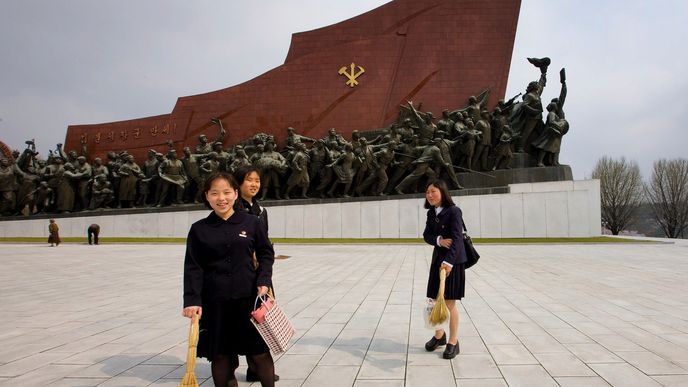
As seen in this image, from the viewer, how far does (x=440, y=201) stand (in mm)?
3381

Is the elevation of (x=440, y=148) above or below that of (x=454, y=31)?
below

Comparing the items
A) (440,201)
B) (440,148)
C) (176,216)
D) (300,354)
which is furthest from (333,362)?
(176,216)

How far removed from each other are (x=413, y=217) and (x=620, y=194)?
22.2 metres

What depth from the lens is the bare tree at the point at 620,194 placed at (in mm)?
31078

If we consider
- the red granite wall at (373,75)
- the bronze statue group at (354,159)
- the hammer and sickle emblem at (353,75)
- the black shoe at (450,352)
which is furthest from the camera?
the hammer and sickle emblem at (353,75)

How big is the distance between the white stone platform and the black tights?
1345 centimetres

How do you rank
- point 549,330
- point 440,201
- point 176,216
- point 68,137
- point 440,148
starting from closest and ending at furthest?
1. point 440,201
2. point 549,330
3. point 440,148
4. point 176,216
5. point 68,137

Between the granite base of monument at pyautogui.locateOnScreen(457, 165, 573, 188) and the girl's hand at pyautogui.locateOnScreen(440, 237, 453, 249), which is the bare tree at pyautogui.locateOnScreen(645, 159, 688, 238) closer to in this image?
the granite base of monument at pyautogui.locateOnScreen(457, 165, 573, 188)

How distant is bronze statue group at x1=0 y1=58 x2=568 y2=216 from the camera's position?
51.7 feet

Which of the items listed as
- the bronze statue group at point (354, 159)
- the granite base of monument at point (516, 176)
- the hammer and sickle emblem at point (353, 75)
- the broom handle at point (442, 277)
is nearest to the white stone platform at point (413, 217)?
the granite base of monument at point (516, 176)

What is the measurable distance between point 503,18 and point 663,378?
17386mm

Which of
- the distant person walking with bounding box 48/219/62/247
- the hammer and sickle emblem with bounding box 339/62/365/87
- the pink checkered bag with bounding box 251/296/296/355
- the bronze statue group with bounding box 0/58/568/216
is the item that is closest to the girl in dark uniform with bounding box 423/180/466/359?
the pink checkered bag with bounding box 251/296/296/355

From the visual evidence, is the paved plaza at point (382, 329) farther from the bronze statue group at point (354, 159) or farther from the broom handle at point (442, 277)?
the bronze statue group at point (354, 159)

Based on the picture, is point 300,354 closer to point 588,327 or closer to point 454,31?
point 588,327
